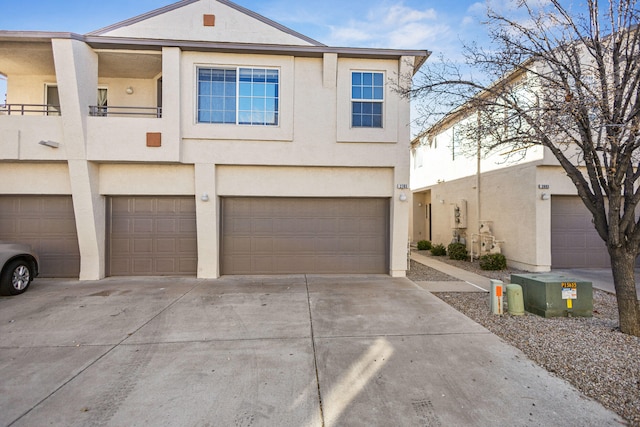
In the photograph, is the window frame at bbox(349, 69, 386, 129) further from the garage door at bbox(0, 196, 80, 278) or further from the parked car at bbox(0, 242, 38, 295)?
the parked car at bbox(0, 242, 38, 295)

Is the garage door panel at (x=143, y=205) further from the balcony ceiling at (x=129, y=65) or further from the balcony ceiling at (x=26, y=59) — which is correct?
the balcony ceiling at (x=26, y=59)

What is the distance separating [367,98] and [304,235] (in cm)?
426

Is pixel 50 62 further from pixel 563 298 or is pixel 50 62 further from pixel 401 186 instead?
pixel 563 298

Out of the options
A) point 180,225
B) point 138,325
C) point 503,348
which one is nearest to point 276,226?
point 180,225

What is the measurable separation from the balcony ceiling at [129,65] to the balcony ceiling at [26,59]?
3.91 ft

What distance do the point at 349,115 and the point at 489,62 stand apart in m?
3.69

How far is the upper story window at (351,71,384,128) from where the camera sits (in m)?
8.88

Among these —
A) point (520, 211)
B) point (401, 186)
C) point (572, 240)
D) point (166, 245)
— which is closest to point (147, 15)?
point (166, 245)

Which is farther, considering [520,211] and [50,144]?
[520,211]

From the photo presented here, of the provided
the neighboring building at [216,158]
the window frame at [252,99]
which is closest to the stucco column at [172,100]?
the neighboring building at [216,158]

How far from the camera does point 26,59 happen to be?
8.65 metres

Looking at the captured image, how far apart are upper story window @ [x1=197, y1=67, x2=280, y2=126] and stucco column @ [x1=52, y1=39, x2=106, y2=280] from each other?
2.73 meters

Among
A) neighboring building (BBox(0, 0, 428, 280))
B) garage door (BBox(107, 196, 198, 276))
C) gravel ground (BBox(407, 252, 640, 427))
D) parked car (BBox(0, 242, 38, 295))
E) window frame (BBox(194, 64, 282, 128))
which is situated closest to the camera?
gravel ground (BBox(407, 252, 640, 427))

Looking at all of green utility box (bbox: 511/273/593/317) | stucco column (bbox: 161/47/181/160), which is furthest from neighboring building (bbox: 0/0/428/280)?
green utility box (bbox: 511/273/593/317)
